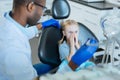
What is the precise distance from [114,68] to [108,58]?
0.11 m

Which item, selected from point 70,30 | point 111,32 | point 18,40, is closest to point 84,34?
point 70,30

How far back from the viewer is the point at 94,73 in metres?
0.66

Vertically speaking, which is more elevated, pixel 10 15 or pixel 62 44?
pixel 10 15

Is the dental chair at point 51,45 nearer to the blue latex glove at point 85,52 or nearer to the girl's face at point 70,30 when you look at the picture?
the girl's face at point 70,30

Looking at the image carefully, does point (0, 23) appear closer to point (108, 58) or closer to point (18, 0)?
point (18, 0)

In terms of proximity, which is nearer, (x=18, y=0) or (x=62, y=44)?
(x=18, y=0)

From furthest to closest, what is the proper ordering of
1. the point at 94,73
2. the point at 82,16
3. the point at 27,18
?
the point at 82,16, the point at 27,18, the point at 94,73

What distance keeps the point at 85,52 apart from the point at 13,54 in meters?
0.45

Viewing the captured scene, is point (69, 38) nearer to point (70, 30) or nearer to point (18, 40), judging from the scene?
point (70, 30)

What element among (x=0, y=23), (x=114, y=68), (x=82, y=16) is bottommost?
(x=82, y=16)

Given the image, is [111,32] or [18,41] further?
[18,41]

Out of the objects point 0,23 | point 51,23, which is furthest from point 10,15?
point 51,23

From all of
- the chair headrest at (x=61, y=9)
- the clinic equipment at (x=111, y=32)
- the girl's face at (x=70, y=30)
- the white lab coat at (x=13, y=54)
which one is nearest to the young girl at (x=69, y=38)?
the girl's face at (x=70, y=30)

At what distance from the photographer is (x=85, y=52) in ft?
2.47
